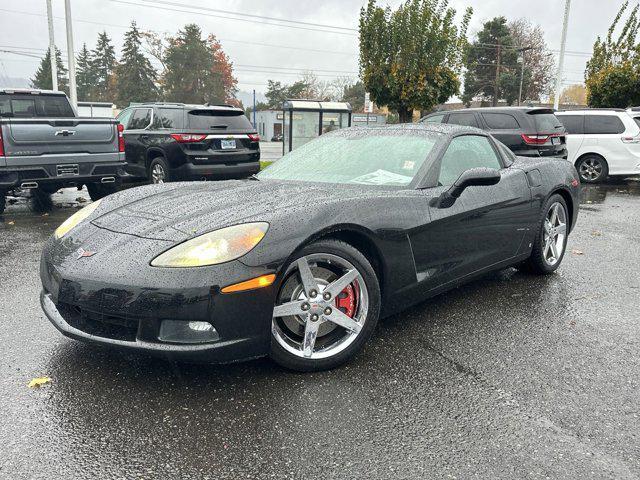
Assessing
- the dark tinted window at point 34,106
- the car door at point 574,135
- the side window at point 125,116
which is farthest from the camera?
the car door at point 574,135

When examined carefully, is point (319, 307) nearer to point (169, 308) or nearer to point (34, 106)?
point (169, 308)

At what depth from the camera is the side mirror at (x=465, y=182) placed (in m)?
3.61

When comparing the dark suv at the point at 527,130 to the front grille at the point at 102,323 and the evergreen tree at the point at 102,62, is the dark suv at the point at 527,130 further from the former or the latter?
the evergreen tree at the point at 102,62

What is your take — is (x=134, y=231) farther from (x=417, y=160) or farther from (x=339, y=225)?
(x=417, y=160)

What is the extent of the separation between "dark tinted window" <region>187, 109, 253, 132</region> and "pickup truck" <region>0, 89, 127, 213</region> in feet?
6.31

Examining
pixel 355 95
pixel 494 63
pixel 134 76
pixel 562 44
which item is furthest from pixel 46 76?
pixel 562 44

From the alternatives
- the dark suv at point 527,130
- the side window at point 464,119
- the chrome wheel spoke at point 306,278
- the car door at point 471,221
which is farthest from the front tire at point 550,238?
the side window at point 464,119

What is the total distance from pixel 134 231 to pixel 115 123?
5958 millimetres

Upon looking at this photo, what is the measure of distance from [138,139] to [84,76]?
8330 centimetres

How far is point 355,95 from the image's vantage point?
81062 millimetres

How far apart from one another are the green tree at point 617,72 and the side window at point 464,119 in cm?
1236

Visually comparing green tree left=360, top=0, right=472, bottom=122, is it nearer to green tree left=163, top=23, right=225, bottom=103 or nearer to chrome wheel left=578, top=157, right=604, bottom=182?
chrome wheel left=578, top=157, right=604, bottom=182

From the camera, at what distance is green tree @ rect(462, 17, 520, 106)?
57.5 m

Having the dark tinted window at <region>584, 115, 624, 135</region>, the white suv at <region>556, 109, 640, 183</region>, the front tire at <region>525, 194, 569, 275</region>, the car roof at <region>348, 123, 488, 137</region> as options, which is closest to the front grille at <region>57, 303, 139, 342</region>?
the car roof at <region>348, 123, 488, 137</region>
